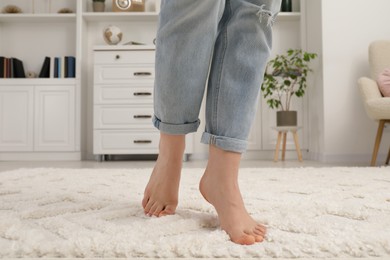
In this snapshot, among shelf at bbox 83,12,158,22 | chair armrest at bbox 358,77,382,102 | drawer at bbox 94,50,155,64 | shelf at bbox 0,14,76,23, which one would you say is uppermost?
shelf at bbox 83,12,158,22

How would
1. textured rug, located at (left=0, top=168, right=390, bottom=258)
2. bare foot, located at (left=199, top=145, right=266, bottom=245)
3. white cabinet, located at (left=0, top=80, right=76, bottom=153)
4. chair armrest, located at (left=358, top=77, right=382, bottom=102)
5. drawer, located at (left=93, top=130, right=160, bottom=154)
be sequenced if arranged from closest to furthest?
textured rug, located at (left=0, top=168, right=390, bottom=258), bare foot, located at (left=199, top=145, right=266, bottom=245), chair armrest, located at (left=358, top=77, right=382, bottom=102), drawer, located at (left=93, top=130, right=160, bottom=154), white cabinet, located at (left=0, top=80, right=76, bottom=153)

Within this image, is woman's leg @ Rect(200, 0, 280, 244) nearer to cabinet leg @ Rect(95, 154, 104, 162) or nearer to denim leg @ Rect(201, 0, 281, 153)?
denim leg @ Rect(201, 0, 281, 153)

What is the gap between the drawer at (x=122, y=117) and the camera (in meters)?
3.41

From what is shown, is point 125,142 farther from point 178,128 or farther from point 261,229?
point 261,229

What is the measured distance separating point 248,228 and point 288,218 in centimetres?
14

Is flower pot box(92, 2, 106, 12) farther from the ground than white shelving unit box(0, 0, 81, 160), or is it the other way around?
flower pot box(92, 2, 106, 12)

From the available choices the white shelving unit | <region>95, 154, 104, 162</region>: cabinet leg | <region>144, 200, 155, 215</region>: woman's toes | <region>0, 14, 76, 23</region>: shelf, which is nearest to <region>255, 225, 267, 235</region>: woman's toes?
<region>144, 200, 155, 215</region>: woman's toes

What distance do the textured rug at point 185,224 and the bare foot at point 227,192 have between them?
34 mm

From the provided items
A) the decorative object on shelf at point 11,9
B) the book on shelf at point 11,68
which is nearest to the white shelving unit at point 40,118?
the book on shelf at point 11,68

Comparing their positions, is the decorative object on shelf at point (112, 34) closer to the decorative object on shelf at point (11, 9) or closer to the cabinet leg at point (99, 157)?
the decorative object on shelf at point (11, 9)

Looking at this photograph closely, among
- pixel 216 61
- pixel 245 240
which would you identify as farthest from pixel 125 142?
pixel 245 240

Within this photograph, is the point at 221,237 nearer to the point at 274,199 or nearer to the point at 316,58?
the point at 274,199

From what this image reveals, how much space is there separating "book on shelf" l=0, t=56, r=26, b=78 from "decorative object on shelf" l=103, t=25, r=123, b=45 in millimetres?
878

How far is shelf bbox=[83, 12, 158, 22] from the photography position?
3.73m
